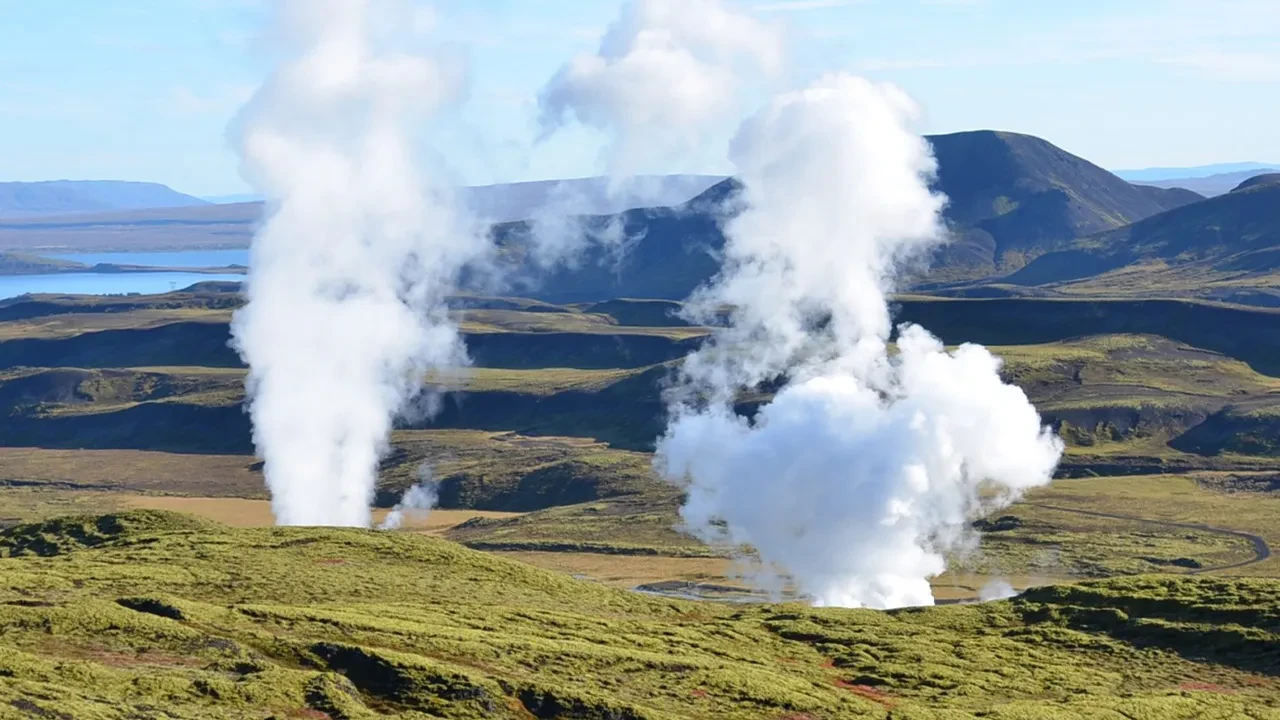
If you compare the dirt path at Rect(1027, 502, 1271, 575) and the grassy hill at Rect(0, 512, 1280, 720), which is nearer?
the grassy hill at Rect(0, 512, 1280, 720)

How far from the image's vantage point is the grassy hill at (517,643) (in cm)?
5609

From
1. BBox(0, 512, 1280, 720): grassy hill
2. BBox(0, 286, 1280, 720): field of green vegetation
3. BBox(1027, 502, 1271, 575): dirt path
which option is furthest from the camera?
BBox(1027, 502, 1271, 575): dirt path

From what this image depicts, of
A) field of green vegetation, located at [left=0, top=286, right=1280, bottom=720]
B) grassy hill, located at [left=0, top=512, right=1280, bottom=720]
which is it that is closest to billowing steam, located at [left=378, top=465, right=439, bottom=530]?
field of green vegetation, located at [left=0, top=286, right=1280, bottom=720]

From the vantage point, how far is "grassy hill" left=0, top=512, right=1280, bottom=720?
184 feet

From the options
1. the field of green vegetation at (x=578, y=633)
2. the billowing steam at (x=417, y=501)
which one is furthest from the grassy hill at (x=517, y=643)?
the billowing steam at (x=417, y=501)

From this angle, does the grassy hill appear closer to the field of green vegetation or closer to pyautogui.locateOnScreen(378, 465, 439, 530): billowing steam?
the field of green vegetation

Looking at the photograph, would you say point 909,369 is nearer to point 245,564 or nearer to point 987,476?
point 987,476

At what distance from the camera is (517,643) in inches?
2613

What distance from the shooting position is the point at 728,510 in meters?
127

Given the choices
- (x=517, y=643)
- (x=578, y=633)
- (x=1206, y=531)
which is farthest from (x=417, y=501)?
(x=517, y=643)

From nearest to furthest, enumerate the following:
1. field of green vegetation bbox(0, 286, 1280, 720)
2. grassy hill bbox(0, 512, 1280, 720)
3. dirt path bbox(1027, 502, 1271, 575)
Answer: grassy hill bbox(0, 512, 1280, 720), field of green vegetation bbox(0, 286, 1280, 720), dirt path bbox(1027, 502, 1271, 575)

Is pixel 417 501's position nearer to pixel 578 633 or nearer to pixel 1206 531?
pixel 1206 531

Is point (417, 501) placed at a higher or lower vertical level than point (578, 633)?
lower

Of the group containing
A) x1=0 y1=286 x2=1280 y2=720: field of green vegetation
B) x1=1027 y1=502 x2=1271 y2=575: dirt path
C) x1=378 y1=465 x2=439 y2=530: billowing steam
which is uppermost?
x1=0 y1=286 x2=1280 y2=720: field of green vegetation
